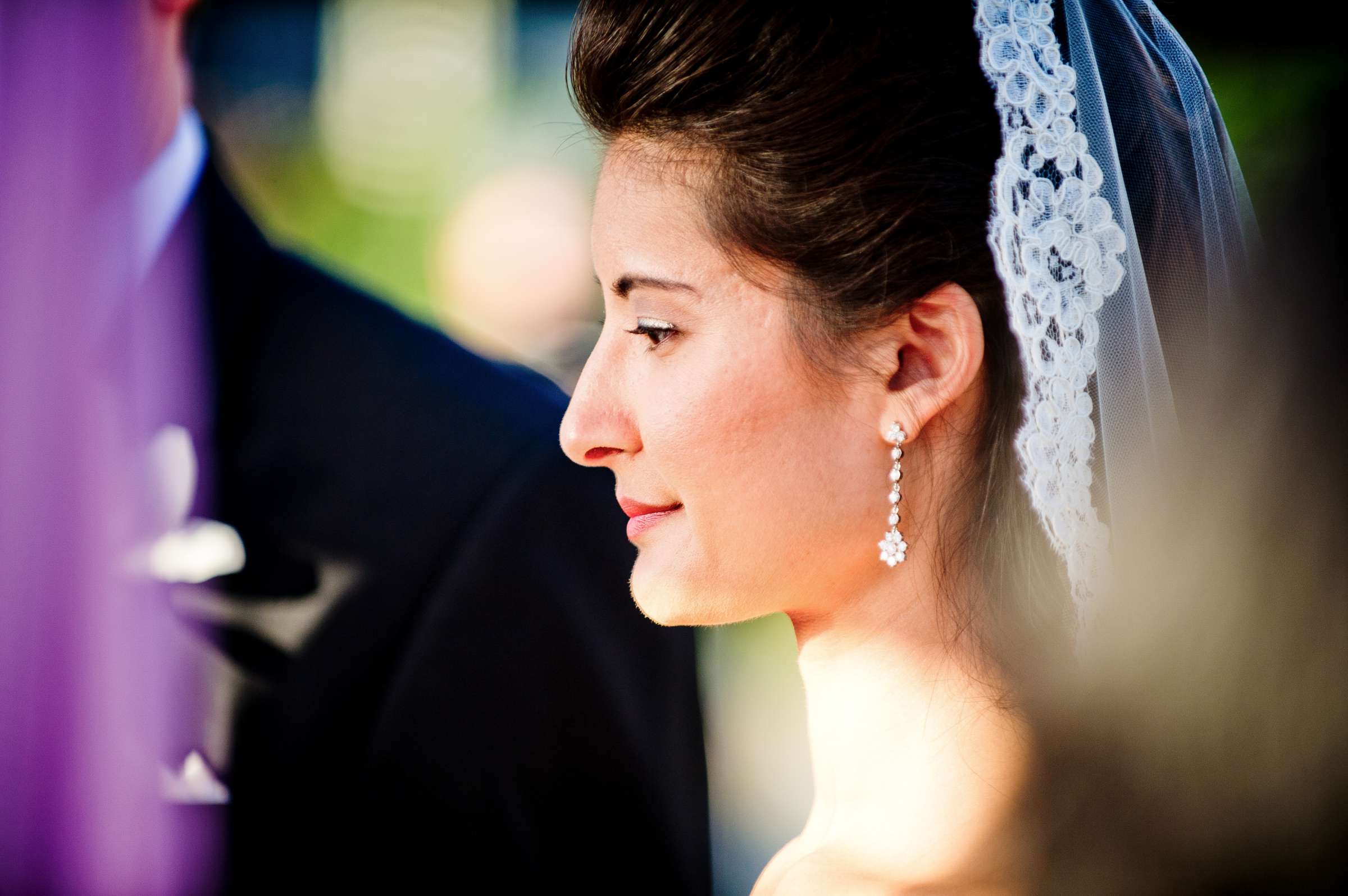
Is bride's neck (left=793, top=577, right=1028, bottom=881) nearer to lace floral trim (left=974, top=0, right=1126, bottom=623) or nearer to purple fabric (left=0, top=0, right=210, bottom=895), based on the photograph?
lace floral trim (left=974, top=0, right=1126, bottom=623)

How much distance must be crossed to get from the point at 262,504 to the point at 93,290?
414 mm

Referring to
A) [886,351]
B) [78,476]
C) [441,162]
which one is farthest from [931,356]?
[441,162]

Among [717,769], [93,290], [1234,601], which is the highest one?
[93,290]

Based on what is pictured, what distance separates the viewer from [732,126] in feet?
3.85

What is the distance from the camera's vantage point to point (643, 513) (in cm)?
128

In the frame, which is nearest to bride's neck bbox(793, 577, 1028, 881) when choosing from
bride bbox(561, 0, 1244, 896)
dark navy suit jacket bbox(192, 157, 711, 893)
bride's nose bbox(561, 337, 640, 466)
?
bride bbox(561, 0, 1244, 896)

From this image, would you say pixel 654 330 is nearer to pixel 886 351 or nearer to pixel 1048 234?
pixel 886 351

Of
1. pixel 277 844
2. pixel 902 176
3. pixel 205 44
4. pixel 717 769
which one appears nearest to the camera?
pixel 902 176

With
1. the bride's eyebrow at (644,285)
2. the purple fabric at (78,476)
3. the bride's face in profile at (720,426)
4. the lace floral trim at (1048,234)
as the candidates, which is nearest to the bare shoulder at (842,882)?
the bride's face in profile at (720,426)

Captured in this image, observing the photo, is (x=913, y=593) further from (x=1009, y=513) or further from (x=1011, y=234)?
(x=1011, y=234)

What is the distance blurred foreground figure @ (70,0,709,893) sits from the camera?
1.63 metres

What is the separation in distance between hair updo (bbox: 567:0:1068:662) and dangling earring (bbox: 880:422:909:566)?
0.10m

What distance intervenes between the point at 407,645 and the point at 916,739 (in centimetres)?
80

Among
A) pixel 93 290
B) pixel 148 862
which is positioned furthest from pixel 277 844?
pixel 93 290
